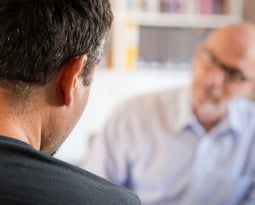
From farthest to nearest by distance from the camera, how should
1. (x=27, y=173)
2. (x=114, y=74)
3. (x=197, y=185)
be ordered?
(x=114, y=74) < (x=197, y=185) < (x=27, y=173)

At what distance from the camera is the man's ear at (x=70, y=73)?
85cm

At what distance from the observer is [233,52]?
2.14 metres

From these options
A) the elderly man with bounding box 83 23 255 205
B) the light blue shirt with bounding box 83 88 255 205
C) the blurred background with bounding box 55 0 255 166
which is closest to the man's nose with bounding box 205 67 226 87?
the elderly man with bounding box 83 23 255 205

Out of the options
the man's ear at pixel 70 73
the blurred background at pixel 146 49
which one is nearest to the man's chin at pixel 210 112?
the blurred background at pixel 146 49

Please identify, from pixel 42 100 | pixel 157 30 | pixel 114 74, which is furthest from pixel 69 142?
pixel 42 100

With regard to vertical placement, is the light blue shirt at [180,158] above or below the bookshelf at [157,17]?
below

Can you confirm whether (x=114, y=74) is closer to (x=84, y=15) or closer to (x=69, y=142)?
(x=69, y=142)

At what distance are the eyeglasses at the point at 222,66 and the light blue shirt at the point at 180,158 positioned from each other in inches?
4.7

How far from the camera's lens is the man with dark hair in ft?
2.52

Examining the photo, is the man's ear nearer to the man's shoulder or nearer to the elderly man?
the man's shoulder

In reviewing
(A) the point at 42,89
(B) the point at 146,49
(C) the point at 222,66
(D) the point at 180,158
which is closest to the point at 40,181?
(A) the point at 42,89

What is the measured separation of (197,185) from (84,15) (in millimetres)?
1357

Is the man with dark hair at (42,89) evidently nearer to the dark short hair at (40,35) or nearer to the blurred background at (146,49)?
the dark short hair at (40,35)

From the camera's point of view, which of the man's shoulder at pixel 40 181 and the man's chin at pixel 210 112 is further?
the man's chin at pixel 210 112
